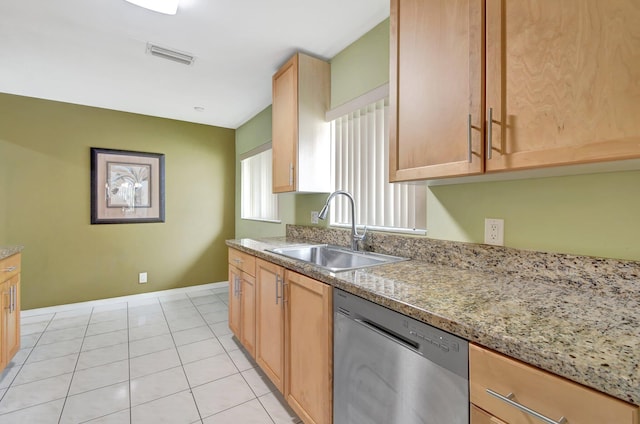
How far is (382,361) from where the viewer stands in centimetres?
100

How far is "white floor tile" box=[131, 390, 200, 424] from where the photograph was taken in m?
1.60

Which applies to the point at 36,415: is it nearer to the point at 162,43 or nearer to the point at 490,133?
the point at 162,43

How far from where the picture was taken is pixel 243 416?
1.63 meters

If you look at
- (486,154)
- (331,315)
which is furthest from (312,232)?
(486,154)

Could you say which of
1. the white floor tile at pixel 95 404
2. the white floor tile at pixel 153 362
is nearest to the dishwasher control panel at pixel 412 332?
the white floor tile at pixel 95 404

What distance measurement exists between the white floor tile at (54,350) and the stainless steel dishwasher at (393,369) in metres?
2.44

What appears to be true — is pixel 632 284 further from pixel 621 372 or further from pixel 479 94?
pixel 479 94

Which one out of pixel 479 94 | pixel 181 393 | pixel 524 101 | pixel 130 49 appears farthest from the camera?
pixel 130 49

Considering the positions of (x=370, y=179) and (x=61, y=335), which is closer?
(x=370, y=179)

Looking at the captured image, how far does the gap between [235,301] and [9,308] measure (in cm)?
153

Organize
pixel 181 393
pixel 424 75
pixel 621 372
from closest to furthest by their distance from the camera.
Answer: pixel 621 372
pixel 424 75
pixel 181 393

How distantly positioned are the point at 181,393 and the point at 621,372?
2129 millimetres

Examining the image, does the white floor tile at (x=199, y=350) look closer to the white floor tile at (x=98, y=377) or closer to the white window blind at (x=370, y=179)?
the white floor tile at (x=98, y=377)

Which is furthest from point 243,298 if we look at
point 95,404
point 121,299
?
point 121,299
